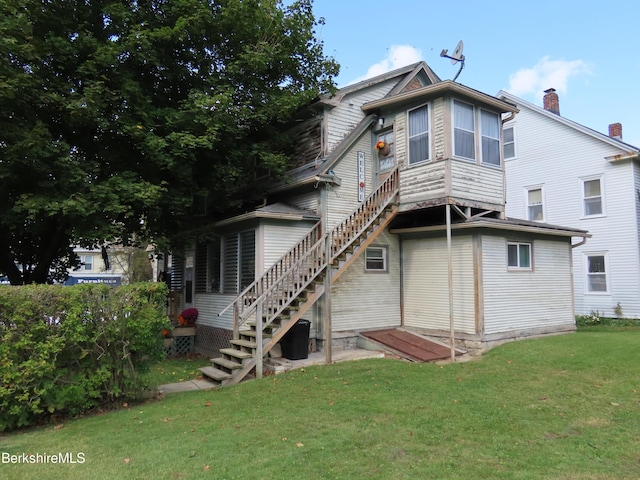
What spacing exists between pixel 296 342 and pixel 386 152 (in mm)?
6187

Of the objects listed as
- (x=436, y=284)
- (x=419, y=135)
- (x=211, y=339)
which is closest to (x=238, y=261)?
(x=211, y=339)

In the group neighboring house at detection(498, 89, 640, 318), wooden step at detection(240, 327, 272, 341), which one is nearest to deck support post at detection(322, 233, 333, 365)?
wooden step at detection(240, 327, 272, 341)

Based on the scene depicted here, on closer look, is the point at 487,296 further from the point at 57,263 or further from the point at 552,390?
the point at 57,263

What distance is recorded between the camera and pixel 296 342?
32.3 feet

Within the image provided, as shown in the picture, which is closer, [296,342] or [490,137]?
[296,342]

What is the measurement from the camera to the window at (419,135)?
438 inches

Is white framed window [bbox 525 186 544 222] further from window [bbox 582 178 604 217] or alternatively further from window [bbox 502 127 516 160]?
window [bbox 502 127 516 160]

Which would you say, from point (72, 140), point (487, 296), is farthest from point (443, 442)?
point (72, 140)

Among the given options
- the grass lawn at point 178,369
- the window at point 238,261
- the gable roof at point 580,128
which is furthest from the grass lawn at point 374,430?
the gable roof at point 580,128

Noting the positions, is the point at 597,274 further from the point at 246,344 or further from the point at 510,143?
the point at 246,344

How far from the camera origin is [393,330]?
40.2 feet

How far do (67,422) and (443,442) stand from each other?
5.48 meters

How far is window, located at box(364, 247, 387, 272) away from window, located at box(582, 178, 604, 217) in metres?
10.6

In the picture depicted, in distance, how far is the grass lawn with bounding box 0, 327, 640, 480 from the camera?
14.3ft
